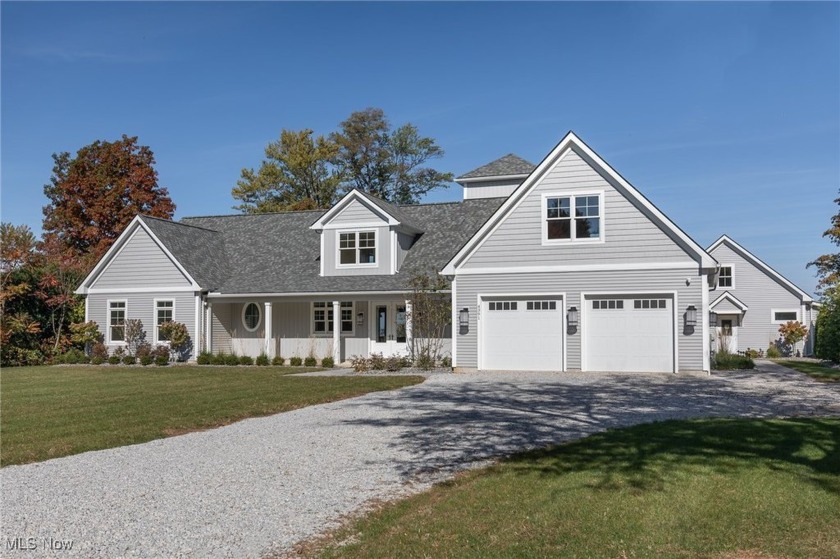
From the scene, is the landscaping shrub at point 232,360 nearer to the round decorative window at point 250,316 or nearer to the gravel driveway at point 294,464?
the round decorative window at point 250,316

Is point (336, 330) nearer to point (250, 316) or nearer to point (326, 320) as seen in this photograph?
point (326, 320)

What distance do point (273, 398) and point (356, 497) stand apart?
843cm

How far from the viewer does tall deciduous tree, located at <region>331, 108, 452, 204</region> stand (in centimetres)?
5250

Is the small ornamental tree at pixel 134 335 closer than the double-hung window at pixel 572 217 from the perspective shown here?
No

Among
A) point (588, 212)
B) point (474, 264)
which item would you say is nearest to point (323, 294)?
point (474, 264)

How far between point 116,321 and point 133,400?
1496 cm

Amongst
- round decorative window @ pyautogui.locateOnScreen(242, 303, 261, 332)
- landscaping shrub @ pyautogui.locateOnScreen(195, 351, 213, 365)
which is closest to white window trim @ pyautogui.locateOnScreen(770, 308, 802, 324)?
round decorative window @ pyautogui.locateOnScreen(242, 303, 261, 332)

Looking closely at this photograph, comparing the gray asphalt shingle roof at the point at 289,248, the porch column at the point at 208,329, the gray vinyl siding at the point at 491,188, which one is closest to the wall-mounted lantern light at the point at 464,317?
the gray asphalt shingle roof at the point at 289,248

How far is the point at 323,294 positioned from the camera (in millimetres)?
25828

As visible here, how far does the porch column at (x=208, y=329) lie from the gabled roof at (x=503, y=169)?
11862 millimetres

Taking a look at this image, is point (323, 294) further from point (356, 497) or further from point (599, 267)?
point (356, 497)

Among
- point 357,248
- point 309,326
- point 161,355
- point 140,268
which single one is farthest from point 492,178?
point 161,355

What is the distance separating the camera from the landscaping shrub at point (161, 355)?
26688 millimetres

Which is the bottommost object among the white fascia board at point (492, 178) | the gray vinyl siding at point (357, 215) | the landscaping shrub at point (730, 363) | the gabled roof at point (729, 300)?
the landscaping shrub at point (730, 363)
